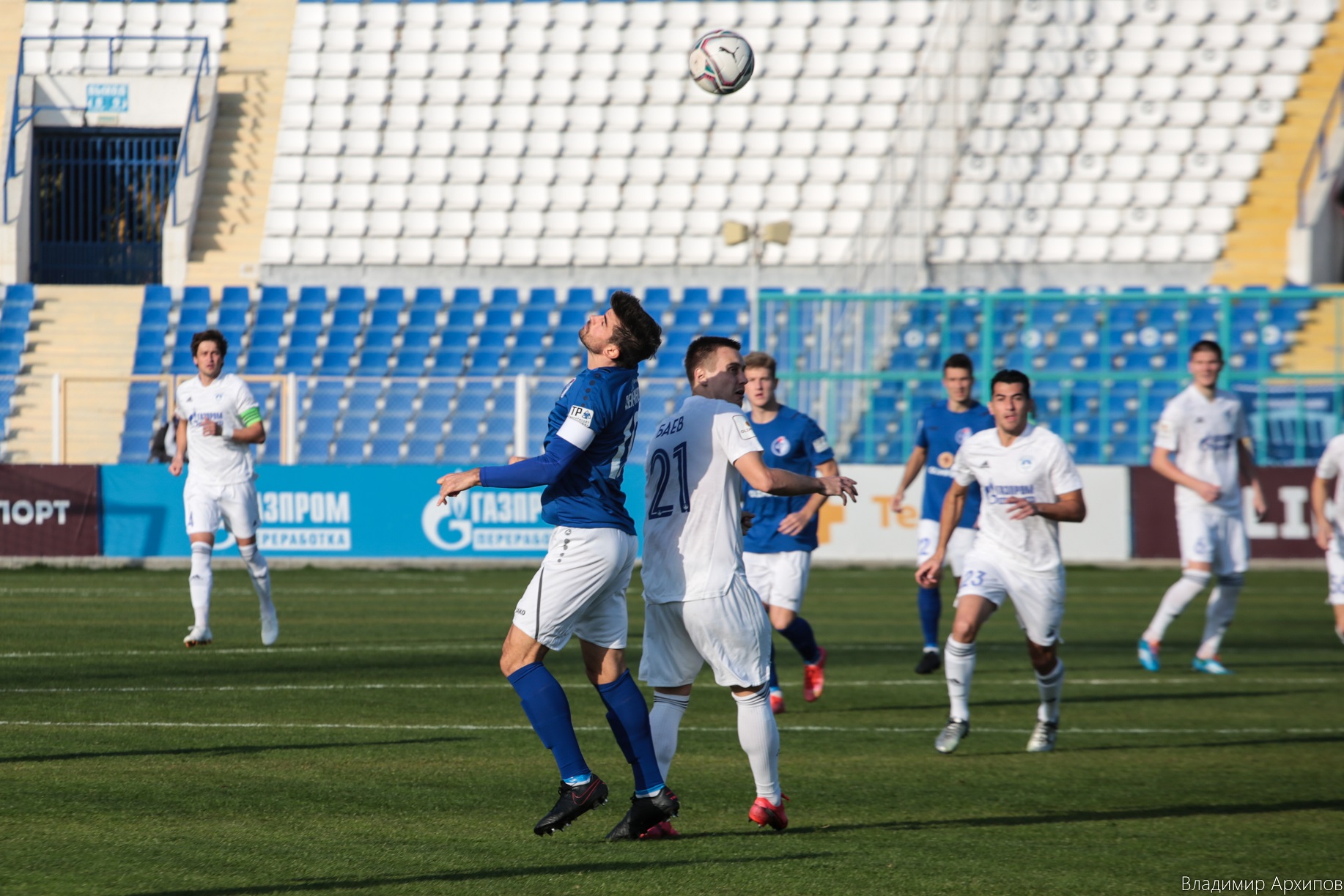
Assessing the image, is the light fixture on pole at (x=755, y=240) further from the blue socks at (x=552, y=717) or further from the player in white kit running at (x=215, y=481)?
the blue socks at (x=552, y=717)

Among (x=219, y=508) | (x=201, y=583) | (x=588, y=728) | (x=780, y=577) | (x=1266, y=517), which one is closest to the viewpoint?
(x=588, y=728)

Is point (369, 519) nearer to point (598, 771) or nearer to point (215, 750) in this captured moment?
point (215, 750)

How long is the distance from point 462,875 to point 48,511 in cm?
1534

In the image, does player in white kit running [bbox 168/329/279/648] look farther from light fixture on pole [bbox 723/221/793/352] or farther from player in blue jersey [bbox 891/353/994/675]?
light fixture on pole [bbox 723/221/793/352]

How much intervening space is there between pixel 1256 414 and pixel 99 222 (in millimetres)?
20810

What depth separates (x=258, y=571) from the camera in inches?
459

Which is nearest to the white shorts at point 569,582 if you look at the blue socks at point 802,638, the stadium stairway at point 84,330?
the blue socks at point 802,638

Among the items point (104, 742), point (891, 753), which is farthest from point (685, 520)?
point (104, 742)

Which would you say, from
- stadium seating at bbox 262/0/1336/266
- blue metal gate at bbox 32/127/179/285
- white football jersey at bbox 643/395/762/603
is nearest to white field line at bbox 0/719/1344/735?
white football jersey at bbox 643/395/762/603

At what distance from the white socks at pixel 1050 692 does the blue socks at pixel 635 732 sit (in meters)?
2.96

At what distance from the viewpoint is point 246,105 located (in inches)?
1175

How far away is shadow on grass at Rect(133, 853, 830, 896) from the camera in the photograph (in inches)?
194

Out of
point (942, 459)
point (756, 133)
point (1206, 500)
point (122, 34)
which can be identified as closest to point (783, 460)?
point (942, 459)

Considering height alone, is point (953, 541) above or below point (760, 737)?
above
